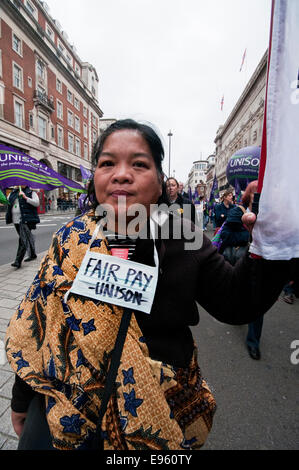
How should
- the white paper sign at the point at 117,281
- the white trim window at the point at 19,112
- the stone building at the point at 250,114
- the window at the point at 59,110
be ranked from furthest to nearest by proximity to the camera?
1. the window at the point at 59,110
2. the stone building at the point at 250,114
3. the white trim window at the point at 19,112
4. the white paper sign at the point at 117,281

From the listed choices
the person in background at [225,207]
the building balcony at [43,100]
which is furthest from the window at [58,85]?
the person in background at [225,207]

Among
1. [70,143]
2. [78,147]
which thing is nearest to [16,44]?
[70,143]

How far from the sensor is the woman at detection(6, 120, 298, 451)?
2.57 ft

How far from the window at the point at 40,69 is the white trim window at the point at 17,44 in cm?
268

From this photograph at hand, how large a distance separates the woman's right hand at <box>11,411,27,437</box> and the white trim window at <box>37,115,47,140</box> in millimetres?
28220

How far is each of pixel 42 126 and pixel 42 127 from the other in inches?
4.3

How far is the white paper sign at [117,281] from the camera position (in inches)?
35.5

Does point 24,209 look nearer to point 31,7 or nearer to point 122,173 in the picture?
point 122,173

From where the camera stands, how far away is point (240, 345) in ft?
8.79

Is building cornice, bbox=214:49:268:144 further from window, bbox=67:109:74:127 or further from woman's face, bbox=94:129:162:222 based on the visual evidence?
woman's face, bbox=94:129:162:222

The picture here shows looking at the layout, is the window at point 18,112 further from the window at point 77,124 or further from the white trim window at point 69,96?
the window at point 77,124

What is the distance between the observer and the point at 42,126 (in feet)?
82.3

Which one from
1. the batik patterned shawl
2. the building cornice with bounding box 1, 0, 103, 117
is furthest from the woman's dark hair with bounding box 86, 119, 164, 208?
the building cornice with bounding box 1, 0, 103, 117
